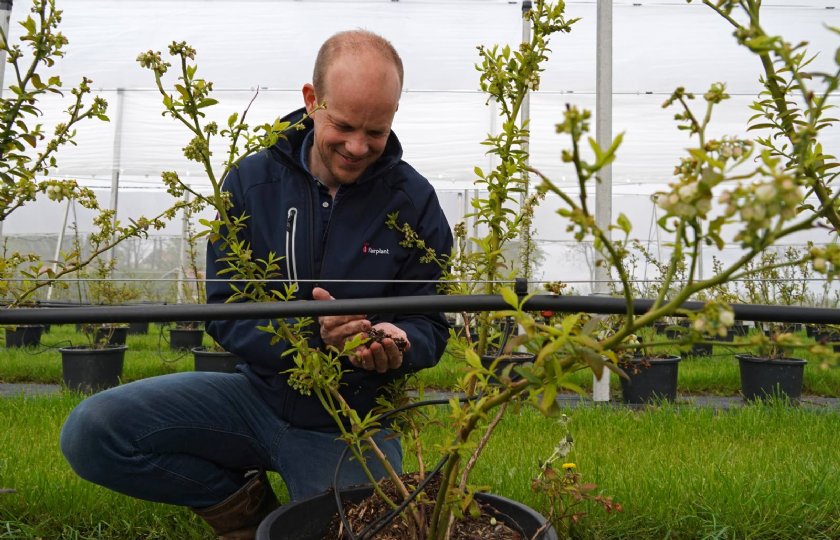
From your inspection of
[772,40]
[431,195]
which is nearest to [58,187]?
[431,195]

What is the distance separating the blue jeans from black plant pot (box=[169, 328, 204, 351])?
4.89 m

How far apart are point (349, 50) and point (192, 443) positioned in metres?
1.05

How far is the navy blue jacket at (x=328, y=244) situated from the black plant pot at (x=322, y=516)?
40 cm

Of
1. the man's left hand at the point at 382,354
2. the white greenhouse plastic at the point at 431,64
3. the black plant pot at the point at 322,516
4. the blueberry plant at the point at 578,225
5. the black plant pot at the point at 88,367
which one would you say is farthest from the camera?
the white greenhouse plastic at the point at 431,64

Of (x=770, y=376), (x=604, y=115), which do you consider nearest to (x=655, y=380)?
(x=770, y=376)

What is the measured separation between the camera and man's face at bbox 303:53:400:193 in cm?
175

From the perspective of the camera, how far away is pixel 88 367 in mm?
4488

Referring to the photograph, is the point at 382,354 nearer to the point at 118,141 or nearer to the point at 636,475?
the point at 636,475

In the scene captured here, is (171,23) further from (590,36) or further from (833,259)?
(833,259)

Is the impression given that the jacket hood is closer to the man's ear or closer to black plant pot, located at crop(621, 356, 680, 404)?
the man's ear

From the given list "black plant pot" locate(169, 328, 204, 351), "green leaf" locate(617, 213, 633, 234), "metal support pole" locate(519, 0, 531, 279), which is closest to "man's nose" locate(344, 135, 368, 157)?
"metal support pole" locate(519, 0, 531, 279)

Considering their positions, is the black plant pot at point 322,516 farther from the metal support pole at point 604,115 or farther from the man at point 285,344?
the metal support pole at point 604,115

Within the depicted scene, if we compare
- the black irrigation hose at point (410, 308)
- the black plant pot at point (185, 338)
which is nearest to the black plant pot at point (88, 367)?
the black plant pot at point (185, 338)

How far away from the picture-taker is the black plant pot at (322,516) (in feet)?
4.52
